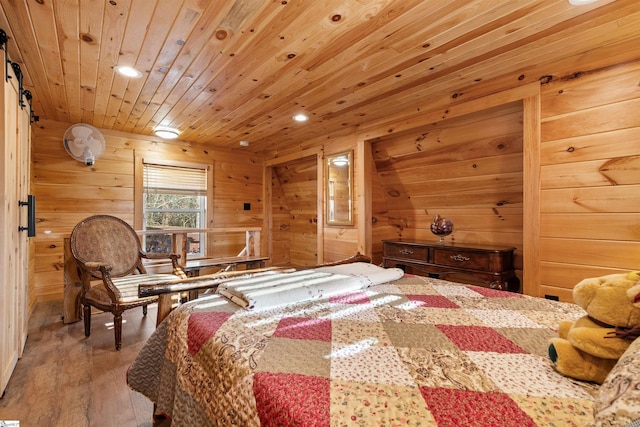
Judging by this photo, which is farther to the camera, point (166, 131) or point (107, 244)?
point (166, 131)

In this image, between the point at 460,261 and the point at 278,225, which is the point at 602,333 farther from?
the point at 278,225

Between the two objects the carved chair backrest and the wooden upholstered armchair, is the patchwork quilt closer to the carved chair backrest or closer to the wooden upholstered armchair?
the wooden upholstered armchair

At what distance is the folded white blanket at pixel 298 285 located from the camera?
1.32 m

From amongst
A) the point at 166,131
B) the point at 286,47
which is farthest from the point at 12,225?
the point at 166,131

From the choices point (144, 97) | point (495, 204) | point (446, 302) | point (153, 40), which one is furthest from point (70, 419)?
point (495, 204)

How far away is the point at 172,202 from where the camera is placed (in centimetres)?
451

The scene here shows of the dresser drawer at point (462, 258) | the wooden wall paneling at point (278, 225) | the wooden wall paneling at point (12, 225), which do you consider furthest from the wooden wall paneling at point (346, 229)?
the wooden wall paneling at point (12, 225)

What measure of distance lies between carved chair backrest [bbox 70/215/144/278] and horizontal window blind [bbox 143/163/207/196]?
3.90 feet

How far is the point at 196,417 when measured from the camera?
0.97 m

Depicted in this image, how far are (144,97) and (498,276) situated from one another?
11.7ft

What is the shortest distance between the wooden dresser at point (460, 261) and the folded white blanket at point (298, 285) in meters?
1.22

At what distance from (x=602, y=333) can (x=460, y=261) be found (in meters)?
2.13

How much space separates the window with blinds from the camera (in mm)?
4316

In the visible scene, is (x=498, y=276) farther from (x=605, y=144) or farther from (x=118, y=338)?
(x=118, y=338)
